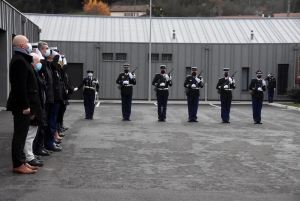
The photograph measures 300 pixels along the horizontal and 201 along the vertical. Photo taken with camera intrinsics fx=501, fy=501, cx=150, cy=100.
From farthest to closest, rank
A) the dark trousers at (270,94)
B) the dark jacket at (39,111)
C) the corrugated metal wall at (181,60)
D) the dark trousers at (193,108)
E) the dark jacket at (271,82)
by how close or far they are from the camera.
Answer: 1. the corrugated metal wall at (181,60)
2. the dark trousers at (270,94)
3. the dark jacket at (271,82)
4. the dark trousers at (193,108)
5. the dark jacket at (39,111)

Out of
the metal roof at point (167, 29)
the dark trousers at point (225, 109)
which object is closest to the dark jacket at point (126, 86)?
the dark trousers at point (225, 109)

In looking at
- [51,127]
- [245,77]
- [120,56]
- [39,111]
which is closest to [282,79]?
[245,77]

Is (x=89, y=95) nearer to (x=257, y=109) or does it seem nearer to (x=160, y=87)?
(x=160, y=87)

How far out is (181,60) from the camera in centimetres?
3569

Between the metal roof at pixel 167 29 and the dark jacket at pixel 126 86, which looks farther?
the metal roof at pixel 167 29

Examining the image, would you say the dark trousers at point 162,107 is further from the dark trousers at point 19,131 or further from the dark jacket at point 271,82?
the dark jacket at point 271,82

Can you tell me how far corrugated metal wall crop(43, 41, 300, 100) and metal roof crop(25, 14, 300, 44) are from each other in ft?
2.23

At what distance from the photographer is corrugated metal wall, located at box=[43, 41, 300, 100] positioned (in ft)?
116

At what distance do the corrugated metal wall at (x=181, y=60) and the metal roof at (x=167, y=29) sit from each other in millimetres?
679

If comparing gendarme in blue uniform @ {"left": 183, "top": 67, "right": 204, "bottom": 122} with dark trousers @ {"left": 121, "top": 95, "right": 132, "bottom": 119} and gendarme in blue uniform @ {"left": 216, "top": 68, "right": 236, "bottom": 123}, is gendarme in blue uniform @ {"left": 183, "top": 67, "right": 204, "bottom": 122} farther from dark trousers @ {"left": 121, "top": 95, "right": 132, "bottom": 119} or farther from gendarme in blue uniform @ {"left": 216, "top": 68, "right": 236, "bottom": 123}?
dark trousers @ {"left": 121, "top": 95, "right": 132, "bottom": 119}

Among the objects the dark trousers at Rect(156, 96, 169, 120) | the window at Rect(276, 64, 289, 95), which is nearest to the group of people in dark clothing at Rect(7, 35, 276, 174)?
the dark trousers at Rect(156, 96, 169, 120)

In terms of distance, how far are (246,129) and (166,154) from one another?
605 centimetres

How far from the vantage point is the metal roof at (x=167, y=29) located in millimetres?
36375

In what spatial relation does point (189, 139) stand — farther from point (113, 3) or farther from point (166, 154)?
point (113, 3)
